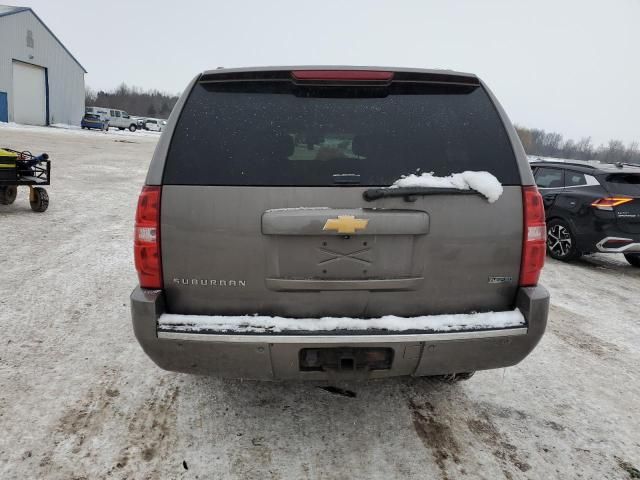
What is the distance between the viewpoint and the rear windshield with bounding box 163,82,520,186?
88.2 inches

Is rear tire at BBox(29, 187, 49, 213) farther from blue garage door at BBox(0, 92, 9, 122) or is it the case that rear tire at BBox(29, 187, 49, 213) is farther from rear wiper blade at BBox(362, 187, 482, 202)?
blue garage door at BBox(0, 92, 9, 122)

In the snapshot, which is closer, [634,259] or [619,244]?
[619,244]

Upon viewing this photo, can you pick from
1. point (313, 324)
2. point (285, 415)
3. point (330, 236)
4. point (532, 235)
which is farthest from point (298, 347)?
point (532, 235)

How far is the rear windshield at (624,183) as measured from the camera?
6695 millimetres

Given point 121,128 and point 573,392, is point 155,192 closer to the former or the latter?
point 573,392

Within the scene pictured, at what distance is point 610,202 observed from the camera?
666 cm

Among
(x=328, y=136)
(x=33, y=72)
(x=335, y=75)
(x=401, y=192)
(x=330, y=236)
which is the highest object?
(x=33, y=72)

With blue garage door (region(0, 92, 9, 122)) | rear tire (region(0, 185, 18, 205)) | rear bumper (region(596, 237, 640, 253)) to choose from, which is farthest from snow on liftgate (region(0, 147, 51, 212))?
blue garage door (region(0, 92, 9, 122))

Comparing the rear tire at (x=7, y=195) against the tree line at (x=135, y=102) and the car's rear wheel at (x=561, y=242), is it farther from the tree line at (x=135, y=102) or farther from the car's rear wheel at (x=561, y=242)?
Answer: the tree line at (x=135, y=102)

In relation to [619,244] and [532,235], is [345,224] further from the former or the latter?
[619,244]

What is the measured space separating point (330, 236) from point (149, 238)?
91cm

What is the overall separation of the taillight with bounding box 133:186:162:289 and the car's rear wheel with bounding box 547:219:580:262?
22.6ft

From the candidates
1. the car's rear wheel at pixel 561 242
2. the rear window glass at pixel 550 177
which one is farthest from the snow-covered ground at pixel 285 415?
the rear window glass at pixel 550 177

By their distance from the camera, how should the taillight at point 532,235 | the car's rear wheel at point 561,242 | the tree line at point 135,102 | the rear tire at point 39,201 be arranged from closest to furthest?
the taillight at point 532,235
the car's rear wheel at point 561,242
the rear tire at point 39,201
the tree line at point 135,102
